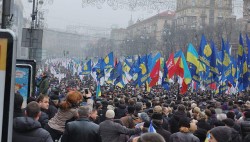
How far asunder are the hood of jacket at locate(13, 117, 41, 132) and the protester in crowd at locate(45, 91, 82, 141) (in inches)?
72.4

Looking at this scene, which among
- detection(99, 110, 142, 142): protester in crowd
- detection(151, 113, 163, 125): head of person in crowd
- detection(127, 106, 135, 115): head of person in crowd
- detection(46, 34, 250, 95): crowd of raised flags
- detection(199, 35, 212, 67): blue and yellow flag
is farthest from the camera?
detection(199, 35, 212, 67): blue and yellow flag

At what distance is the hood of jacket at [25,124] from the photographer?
189 inches

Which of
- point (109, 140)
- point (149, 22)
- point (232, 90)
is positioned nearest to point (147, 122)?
point (109, 140)

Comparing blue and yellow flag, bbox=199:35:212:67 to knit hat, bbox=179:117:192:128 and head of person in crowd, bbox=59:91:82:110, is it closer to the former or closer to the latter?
knit hat, bbox=179:117:192:128

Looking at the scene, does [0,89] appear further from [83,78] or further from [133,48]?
[133,48]

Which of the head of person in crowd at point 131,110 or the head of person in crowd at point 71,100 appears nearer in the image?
the head of person in crowd at point 71,100

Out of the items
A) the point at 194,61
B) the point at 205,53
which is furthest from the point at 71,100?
the point at 205,53

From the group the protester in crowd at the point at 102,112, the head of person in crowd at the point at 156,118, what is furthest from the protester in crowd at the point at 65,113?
the protester in crowd at the point at 102,112

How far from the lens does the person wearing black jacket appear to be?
608 centimetres

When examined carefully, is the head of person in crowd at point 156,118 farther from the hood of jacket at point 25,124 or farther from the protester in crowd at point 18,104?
the hood of jacket at point 25,124

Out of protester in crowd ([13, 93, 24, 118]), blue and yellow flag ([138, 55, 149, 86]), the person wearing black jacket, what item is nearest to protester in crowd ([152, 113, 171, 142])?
the person wearing black jacket

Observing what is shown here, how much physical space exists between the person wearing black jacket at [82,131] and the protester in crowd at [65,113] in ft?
1.87

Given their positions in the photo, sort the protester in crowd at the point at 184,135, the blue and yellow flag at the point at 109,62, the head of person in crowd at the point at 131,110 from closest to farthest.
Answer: the protester in crowd at the point at 184,135
the head of person in crowd at the point at 131,110
the blue and yellow flag at the point at 109,62

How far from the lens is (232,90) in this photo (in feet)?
79.9
